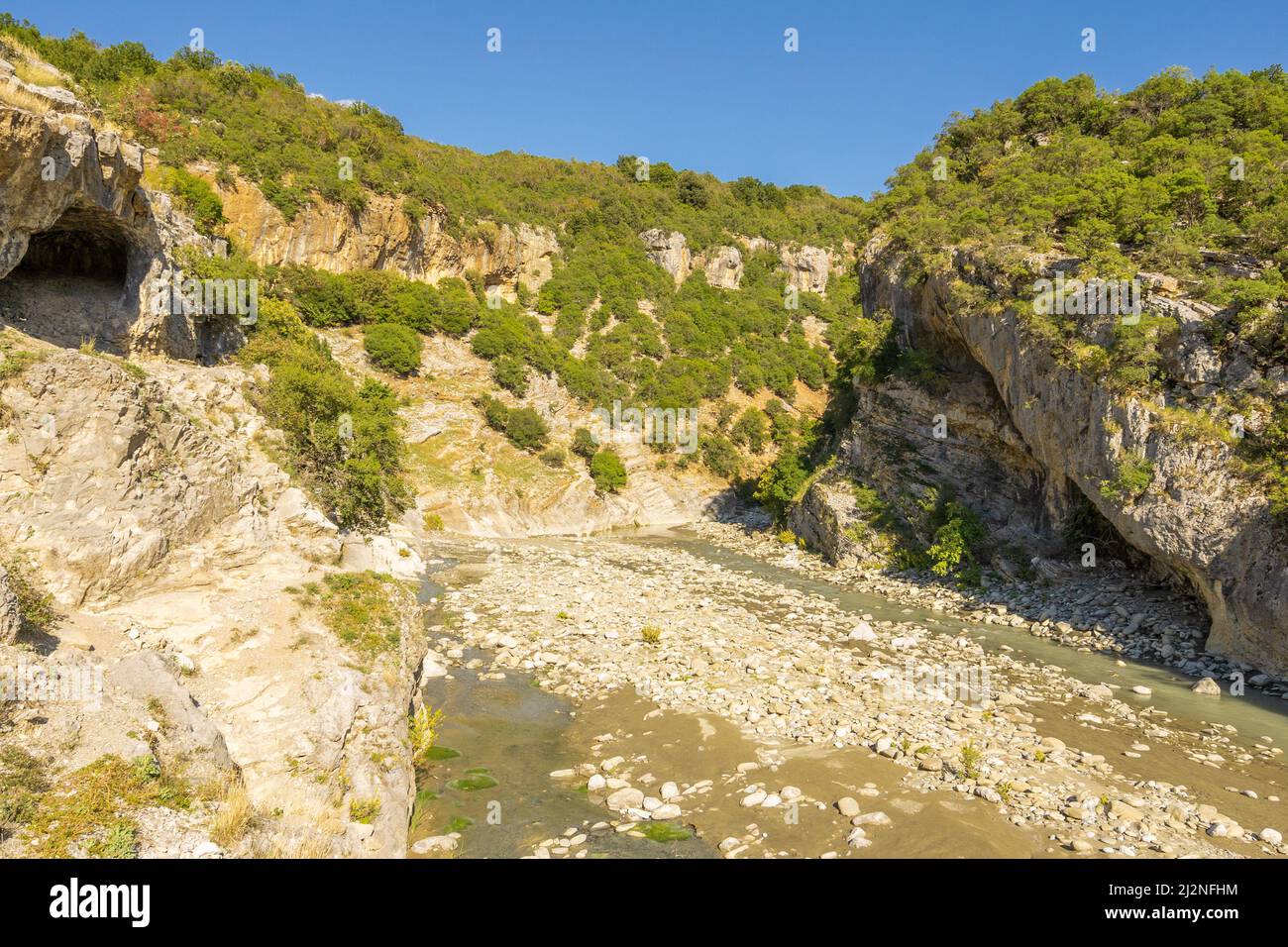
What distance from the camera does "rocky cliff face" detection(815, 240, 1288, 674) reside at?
1336 centimetres

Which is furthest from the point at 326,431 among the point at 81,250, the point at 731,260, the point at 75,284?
the point at 731,260

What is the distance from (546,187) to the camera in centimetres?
6444

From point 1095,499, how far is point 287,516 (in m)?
19.5

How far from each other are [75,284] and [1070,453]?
25985mm

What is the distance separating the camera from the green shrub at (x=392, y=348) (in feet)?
120

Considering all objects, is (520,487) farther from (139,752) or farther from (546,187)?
(546,187)

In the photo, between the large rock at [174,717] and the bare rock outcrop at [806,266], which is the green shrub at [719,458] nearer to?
the bare rock outcrop at [806,266]

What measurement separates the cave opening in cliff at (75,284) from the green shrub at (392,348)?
21.2 m

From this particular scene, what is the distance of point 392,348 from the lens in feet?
120

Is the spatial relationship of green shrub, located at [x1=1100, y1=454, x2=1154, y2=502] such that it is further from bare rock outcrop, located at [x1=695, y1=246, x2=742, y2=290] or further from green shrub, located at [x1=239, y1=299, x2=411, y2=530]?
bare rock outcrop, located at [x1=695, y1=246, x2=742, y2=290]

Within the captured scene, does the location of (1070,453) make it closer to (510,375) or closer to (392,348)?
(510,375)

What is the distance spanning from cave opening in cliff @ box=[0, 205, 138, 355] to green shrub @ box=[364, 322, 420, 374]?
69.5 feet

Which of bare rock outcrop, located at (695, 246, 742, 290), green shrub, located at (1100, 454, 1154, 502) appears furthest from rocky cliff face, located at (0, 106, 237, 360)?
bare rock outcrop, located at (695, 246, 742, 290)

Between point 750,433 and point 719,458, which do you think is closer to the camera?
point 719,458
